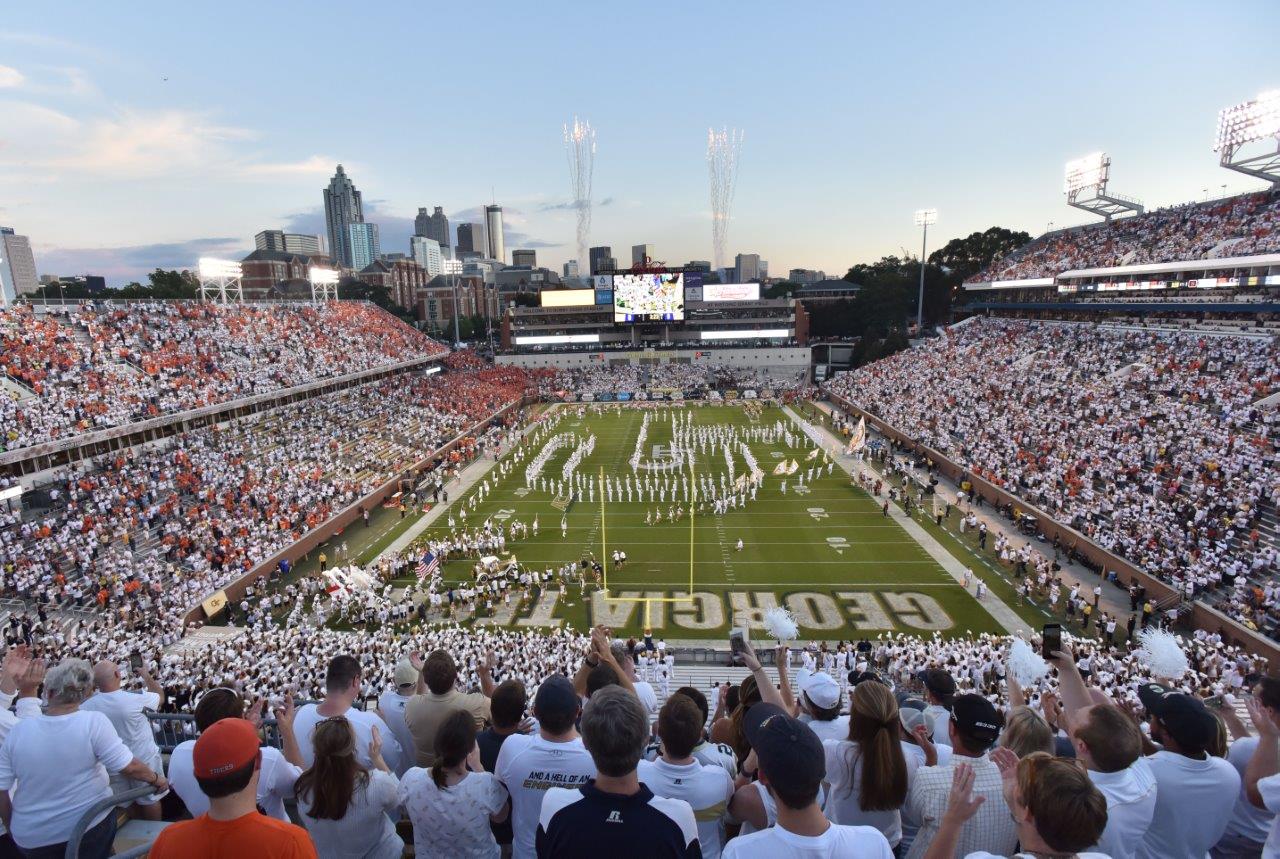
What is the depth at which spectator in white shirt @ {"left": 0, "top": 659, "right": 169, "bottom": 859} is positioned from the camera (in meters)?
3.65

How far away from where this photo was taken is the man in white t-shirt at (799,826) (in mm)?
2330

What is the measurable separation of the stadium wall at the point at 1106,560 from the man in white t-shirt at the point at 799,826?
17131 mm

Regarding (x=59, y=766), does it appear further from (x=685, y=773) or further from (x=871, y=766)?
(x=871, y=766)

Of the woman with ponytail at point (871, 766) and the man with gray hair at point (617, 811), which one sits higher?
the man with gray hair at point (617, 811)

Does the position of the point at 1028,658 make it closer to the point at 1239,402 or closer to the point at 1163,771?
the point at 1163,771

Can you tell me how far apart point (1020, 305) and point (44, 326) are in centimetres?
5793

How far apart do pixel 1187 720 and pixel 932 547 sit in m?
21.1

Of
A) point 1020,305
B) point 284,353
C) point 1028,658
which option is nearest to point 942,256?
point 1020,305

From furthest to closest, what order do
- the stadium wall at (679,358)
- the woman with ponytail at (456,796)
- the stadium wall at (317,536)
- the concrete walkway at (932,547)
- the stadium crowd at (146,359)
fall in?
the stadium wall at (679,358) < the stadium crowd at (146,359) < the stadium wall at (317,536) < the concrete walkway at (932,547) < the woman with ponytail at (456,796)

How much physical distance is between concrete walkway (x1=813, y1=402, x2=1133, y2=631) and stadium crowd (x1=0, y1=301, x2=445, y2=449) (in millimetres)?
30365

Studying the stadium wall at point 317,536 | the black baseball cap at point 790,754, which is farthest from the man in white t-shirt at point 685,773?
the stadium wall at point 317,536

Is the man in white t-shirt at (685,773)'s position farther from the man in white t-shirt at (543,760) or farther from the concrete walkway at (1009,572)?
the concrete walkway at (1009,572)

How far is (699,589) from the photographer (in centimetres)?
2023

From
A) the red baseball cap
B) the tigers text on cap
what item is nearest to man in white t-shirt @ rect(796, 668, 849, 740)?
the tigers text on cap
